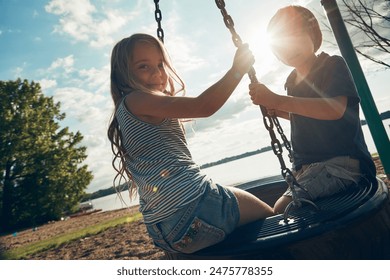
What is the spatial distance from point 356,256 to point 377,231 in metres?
Answer: 0.15

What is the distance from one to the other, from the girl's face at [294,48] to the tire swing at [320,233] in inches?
25.9

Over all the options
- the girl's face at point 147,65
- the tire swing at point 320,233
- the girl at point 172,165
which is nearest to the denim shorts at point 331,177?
the tire swing at point 320,233

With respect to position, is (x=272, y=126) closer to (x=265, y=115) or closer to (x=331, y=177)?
(x=265, y=115)

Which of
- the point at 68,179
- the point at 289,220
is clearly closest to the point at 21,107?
the point at 68,179

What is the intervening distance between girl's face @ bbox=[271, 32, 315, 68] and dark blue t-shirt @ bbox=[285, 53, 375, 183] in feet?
0.31

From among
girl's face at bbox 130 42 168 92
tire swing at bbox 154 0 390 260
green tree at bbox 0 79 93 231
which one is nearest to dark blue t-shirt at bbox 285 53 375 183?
tire swing at bbox 154 0 390 260

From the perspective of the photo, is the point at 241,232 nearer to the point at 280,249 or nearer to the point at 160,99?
the point at 280,249

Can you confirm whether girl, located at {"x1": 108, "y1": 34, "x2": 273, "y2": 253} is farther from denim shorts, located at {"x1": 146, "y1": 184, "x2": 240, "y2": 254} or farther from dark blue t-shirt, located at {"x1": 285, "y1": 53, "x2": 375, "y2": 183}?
dark blue t-shirt, located at {"x1": 285, "y1": 53, "x2": 375, "y2": 183}

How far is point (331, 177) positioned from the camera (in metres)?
1.79

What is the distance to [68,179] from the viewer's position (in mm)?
16484

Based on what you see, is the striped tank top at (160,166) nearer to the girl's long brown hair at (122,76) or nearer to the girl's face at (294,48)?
the girl's long brown hair at (122,76)

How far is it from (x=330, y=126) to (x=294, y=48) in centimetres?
55

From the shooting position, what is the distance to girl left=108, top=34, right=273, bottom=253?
4.96 ft

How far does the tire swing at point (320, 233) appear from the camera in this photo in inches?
51.0
